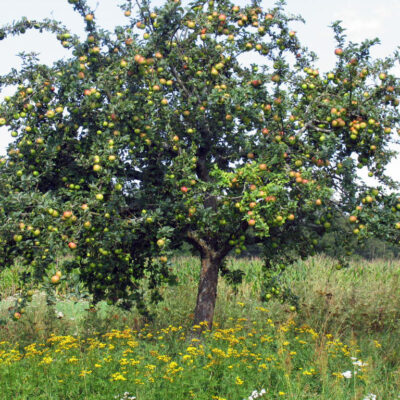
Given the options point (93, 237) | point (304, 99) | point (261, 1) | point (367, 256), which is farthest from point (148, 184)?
point (367, 256)

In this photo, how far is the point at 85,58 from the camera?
7.18m

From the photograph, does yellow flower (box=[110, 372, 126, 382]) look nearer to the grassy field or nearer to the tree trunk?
the grassy field

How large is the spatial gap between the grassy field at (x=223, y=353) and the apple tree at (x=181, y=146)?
3.03ft

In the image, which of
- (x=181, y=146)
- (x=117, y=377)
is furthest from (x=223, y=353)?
(x=181, y=146)

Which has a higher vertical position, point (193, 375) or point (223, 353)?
point (223, 353)

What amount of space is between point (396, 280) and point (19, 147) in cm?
917

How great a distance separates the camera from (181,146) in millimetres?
7992

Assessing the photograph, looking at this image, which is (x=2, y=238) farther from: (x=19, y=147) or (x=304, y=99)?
(x=304, y=99)

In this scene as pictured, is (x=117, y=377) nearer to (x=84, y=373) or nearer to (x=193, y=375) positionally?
(x=84, y=373)

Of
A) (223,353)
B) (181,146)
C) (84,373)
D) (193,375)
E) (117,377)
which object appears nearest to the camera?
(117,377)

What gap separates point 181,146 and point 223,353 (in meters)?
3.19

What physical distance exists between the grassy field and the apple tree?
0.92 m

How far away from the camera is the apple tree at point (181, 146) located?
666cm

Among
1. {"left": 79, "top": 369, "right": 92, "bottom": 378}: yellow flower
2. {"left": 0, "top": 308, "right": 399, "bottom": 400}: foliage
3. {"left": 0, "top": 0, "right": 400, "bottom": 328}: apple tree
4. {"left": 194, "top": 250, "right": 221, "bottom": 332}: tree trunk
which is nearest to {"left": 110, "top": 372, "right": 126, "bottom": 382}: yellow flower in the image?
{"left": 0, "top": 308, "right": 399, "bottom": 400}: foliage
